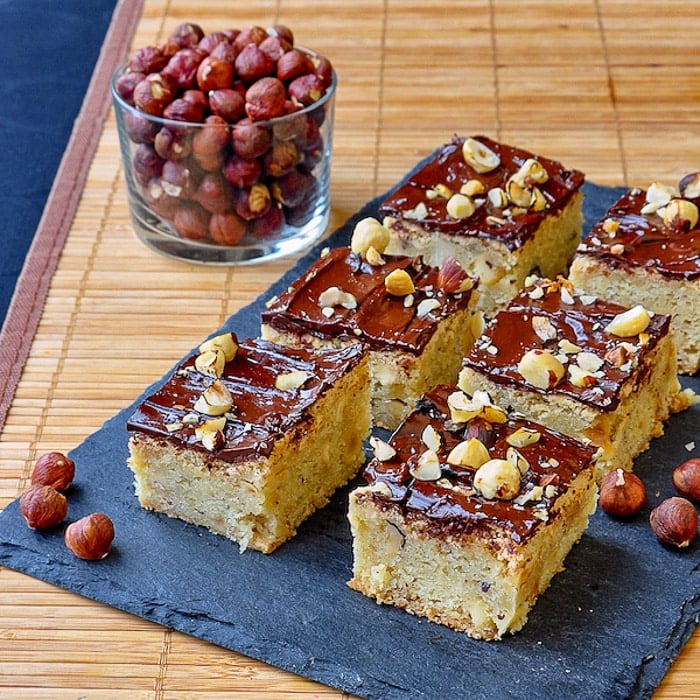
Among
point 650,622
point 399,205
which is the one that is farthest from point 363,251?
point 650,622

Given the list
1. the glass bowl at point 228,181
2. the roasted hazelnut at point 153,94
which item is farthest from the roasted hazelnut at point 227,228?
the roasted hazelnut at point 153,94

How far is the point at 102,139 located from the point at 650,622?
107 inches

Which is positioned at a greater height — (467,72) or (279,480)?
(279,480)

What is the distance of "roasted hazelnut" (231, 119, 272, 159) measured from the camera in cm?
348

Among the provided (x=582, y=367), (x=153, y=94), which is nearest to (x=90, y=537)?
(x=582, y=367)

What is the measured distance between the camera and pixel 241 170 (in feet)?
11.6

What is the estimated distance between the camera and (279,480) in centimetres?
275

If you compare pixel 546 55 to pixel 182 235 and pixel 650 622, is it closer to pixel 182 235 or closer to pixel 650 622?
pixel 182 235

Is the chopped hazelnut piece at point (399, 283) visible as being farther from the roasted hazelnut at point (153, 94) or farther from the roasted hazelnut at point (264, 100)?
the roasted hazelnut at point (153, 94)

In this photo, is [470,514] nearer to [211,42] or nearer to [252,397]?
[252,397]

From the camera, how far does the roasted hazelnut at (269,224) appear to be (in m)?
3.71

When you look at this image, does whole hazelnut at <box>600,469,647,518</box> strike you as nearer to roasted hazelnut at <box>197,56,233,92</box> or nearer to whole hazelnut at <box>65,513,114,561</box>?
whole hazelnut at <box>65,513,114,561</box>

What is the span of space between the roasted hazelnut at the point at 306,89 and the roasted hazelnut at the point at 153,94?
0.34m

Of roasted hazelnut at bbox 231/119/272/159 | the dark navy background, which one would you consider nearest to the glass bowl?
roasted hazelnut at bbox 231/119/272/159
